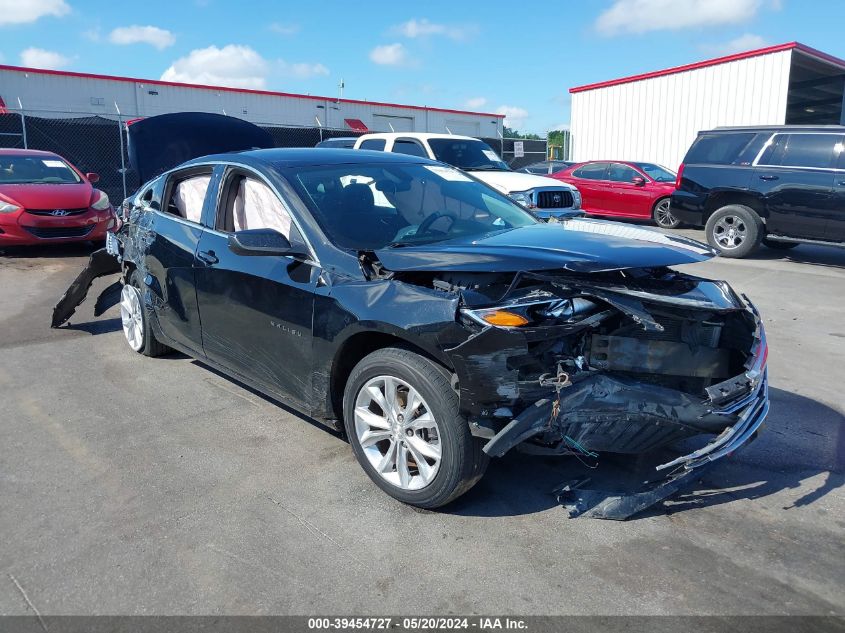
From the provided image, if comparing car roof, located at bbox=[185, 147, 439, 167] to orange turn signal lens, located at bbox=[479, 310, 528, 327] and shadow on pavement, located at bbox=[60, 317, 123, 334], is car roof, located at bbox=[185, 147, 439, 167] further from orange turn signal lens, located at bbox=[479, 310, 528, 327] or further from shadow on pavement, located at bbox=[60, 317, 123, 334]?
shadow on pavement, located at bbox=[60, 317, 123, 334]

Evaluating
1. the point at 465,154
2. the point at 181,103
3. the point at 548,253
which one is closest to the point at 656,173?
the point at 465,154

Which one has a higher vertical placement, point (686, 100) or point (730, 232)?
point (686, 100)

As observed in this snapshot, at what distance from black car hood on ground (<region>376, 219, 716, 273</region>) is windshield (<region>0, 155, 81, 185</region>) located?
33.0 ft

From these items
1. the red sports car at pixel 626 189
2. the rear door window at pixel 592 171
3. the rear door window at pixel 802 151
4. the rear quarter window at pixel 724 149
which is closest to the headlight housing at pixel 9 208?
the rear quarter window at pixel 724 149

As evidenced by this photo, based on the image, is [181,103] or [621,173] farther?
[181,103]

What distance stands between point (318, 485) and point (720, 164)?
9886mm

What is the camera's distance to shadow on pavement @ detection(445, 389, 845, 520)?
11.3 ft

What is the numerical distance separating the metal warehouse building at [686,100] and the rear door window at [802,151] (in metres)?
10.4

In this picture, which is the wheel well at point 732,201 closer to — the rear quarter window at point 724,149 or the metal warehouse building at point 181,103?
the rear quarter window at point 724,149

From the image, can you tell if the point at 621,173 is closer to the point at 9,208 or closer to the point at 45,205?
the point at 45,205

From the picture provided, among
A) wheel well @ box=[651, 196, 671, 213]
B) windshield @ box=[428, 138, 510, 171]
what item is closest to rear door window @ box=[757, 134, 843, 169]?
windshield @ box=[428, 138, 510, 171]

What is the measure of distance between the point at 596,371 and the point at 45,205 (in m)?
10.2

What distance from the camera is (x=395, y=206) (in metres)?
4.21

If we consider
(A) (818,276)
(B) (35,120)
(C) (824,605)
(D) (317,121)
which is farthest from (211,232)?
(D) (317,121)
